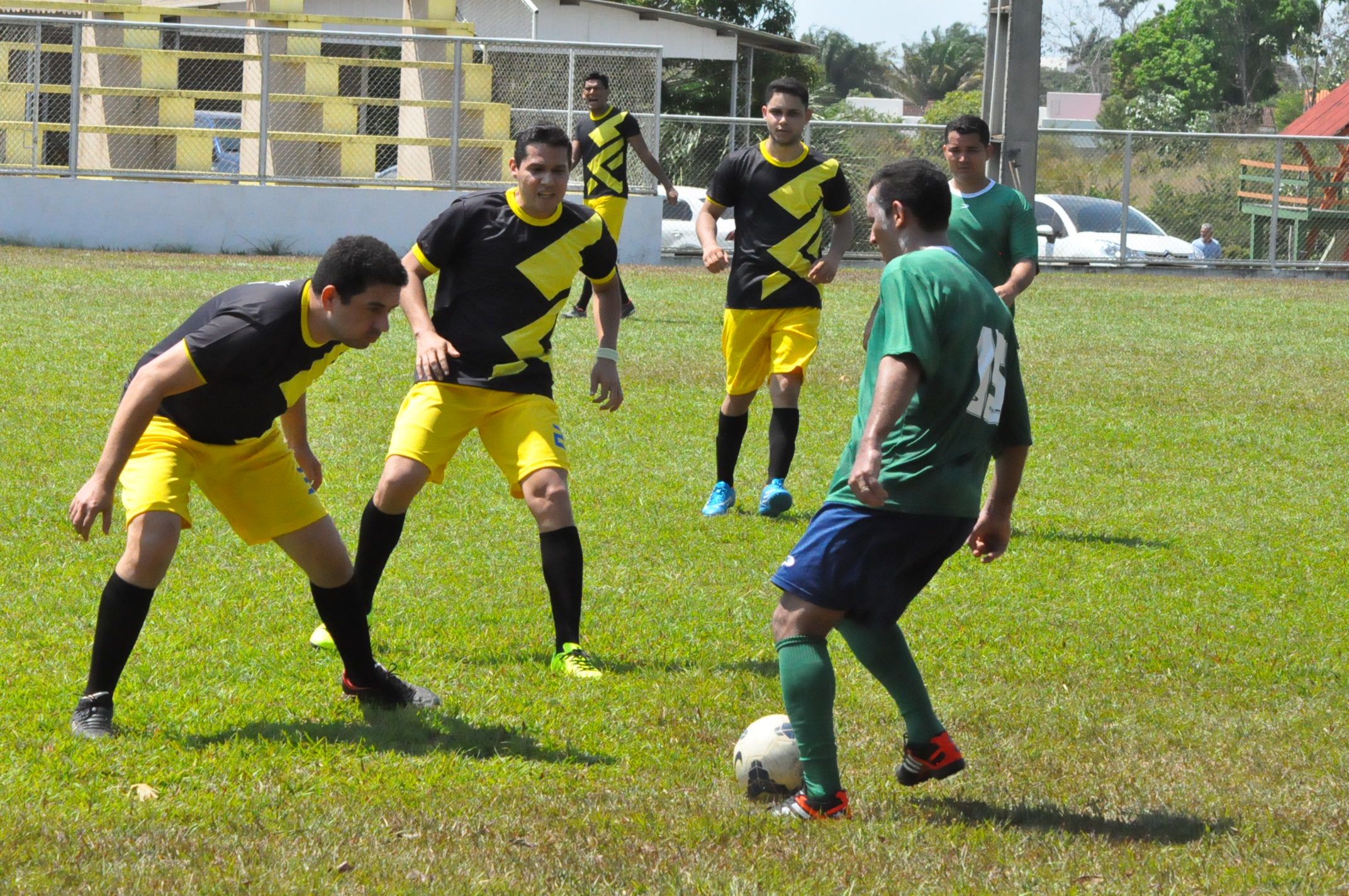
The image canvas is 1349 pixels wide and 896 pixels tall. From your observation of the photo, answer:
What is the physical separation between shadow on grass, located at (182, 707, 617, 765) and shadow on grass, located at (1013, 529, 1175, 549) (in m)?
3.82

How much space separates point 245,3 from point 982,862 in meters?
29.4

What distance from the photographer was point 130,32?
2297cm

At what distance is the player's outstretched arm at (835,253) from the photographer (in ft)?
26.0

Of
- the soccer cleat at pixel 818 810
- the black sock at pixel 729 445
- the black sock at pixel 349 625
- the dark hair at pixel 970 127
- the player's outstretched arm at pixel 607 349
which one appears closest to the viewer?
the soccer cleat at pixel 818 810

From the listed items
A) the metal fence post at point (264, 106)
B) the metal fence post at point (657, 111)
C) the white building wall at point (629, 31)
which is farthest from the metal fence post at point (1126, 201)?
the metal fence post at point (264, 106)

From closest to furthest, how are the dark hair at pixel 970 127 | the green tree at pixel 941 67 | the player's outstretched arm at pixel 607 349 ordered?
the player's outstretched arm at pixel 607 349
the dark hair at pixel 970 127
the green tree at pixel 941 67

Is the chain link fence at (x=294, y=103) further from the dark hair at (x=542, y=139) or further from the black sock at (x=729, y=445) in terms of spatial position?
the dark hair at (x=542, y=139)

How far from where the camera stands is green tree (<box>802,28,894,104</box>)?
3519 inches

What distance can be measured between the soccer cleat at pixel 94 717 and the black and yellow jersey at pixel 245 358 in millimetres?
851

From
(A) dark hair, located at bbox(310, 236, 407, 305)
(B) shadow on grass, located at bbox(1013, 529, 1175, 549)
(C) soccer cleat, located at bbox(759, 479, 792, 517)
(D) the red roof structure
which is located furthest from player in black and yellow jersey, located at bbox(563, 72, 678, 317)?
(D) the red roof structure

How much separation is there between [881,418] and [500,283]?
2.34m

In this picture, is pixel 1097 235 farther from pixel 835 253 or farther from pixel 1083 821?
pixel 1083 821

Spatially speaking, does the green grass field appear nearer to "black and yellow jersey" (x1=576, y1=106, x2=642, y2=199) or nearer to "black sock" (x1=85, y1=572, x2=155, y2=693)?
"black sock" (x1=85, y1=572, x2=155, y2=693)

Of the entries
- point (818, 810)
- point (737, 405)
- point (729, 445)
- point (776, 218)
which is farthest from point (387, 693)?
point (776, 218)
